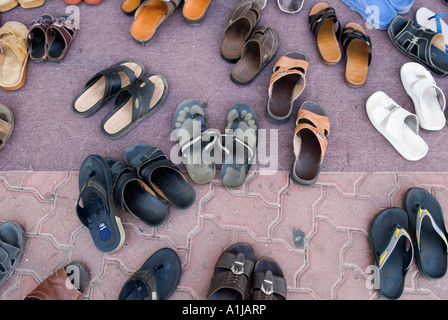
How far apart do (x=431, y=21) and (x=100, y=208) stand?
12.1 feet

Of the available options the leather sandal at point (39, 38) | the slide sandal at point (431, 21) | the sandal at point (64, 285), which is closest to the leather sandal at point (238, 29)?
the slide sandal at point (431, 21)

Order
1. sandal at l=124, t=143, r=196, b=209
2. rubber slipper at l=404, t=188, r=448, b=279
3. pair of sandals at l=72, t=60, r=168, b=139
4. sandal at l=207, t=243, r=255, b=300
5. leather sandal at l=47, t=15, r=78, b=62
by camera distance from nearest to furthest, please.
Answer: sandal at l=207, t=243, r=255, b=300 → rubber slipper at l=404, t=188, r=448, b=279 → sandal at l=124, t=143, r=196, b=209 → pair of sandals at l=72, t=60, r=168, b=139 → leather sandal at l=47, t=15, r=78, b=62

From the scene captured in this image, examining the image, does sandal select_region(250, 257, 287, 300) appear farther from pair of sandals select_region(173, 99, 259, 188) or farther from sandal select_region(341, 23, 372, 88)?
sandal select_region(341, 23, 372, 88)

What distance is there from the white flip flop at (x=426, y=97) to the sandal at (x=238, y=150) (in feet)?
4.91

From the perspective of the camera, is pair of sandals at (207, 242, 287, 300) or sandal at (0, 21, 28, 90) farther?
sandal at (0, 21, 28, 90)

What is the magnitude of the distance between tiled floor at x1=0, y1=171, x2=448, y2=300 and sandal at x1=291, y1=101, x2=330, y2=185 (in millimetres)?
137

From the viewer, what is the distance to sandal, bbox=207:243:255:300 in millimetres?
2096

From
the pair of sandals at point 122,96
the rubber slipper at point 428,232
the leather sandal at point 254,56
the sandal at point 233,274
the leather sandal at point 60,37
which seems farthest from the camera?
the leather sandal at point 60,37

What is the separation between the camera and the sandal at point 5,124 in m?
2.57

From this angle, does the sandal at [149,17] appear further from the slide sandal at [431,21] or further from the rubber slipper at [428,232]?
the rubber slipper at [428,232]

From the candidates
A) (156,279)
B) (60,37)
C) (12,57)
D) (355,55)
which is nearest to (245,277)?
(156,279)

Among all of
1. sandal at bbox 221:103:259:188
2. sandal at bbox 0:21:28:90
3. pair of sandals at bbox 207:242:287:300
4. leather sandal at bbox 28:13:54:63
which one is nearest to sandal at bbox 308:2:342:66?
sandal at bbox 221:103:259:188

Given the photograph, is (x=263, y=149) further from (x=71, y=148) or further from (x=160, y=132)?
(x=71, y=148)
